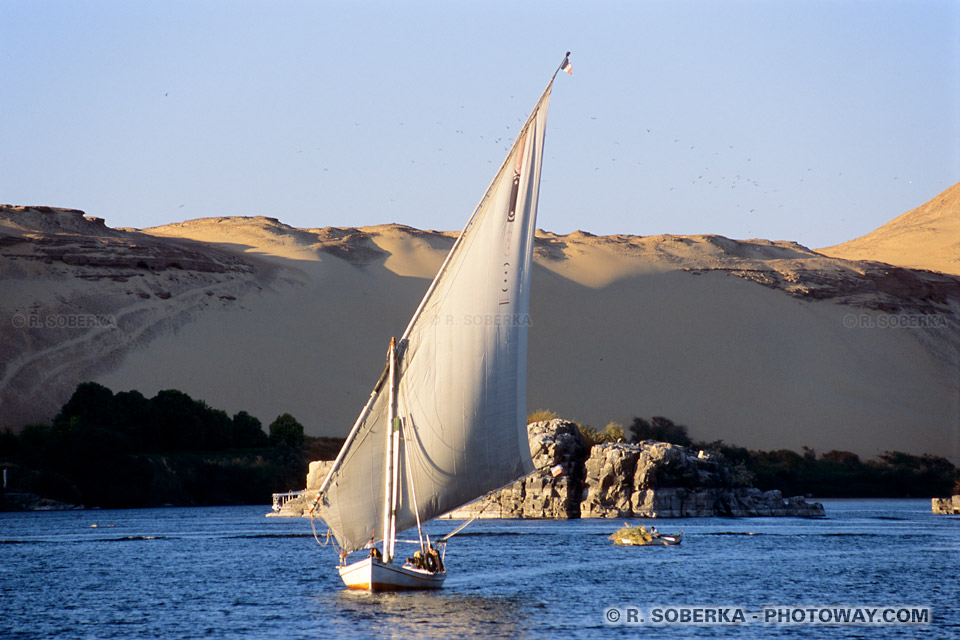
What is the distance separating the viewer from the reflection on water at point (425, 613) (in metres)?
22.5

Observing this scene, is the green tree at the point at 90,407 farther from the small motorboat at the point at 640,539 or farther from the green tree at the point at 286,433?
the small motorboat at the point at 640,539

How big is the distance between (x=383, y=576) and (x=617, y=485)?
3512 centimetres

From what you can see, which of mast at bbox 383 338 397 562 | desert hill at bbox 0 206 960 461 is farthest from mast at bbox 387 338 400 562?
desert hill at bbox 0 206 960 461

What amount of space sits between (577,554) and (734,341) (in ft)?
235

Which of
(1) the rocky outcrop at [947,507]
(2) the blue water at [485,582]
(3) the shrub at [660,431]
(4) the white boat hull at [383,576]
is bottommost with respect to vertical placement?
(2) the blue water at [485,582]

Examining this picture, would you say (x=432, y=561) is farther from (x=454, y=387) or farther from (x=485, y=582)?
(x=454, y=387)

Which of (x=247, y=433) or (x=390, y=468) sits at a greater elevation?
(x=247, y=433)

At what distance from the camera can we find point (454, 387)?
2495cm

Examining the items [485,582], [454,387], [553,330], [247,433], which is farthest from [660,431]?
[454,387]

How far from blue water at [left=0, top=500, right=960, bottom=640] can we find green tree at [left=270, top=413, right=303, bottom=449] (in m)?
25.0

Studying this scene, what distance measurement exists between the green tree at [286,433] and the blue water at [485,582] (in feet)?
82.0

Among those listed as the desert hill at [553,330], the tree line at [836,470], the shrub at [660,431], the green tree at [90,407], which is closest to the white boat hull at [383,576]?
the green tree at [90,407]

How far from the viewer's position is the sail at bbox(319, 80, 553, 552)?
81.6 feet

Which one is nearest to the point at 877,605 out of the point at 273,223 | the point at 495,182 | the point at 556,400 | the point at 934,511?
the point at 495,182
